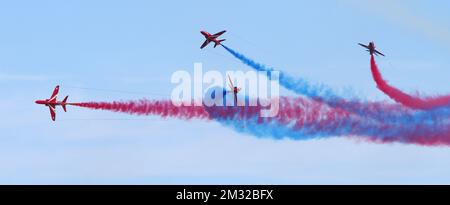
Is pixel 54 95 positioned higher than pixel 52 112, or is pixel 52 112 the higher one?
pixel 54 95

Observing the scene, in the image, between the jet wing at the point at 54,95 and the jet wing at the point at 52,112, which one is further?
the jet wing at the point at 54,95

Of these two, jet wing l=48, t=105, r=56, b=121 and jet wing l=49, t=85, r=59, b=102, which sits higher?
jet wing l=49, t=85, r=59, b=102

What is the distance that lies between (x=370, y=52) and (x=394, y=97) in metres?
8.32

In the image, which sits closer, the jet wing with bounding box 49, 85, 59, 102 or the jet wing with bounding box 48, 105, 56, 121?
the jet wing with bounding box 48, 105, 56, 121

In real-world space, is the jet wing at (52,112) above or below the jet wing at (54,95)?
below

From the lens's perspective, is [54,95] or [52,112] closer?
[52,112]

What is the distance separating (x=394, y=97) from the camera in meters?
126
